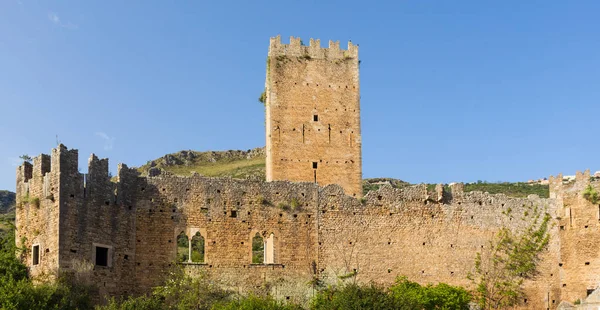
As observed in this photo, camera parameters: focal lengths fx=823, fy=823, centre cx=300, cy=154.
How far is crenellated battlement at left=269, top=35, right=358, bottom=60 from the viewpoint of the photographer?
34750 mm

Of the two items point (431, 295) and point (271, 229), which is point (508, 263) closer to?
point (431, 295)

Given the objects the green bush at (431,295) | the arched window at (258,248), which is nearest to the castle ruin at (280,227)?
the green bush at (431,295)

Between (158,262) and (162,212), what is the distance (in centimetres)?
160

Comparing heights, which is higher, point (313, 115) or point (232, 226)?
point (313, 115)

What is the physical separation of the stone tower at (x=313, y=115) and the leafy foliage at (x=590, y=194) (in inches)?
346

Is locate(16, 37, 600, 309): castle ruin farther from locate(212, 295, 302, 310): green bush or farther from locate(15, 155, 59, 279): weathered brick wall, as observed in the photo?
locate(212, 295, 302, 310): green bush

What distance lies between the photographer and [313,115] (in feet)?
112

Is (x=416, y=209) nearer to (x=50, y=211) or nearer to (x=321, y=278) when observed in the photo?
(x=321, y=278)

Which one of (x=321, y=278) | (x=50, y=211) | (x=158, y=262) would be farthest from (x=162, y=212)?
(x=321, y=278)

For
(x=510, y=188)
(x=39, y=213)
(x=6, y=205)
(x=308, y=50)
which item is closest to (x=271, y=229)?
(x=39, y=213)

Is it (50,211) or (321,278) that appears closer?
(50,211)

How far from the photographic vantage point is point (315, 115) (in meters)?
34.1

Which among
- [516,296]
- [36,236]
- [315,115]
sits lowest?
[516,296]

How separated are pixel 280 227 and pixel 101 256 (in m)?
5.92
